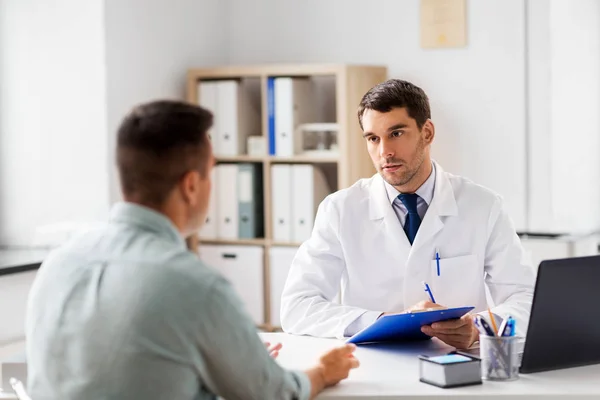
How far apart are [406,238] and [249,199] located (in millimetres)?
1955

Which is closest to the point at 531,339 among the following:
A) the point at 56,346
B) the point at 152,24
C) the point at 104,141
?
the point at 56,346

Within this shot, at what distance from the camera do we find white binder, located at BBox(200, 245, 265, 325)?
4.46 m

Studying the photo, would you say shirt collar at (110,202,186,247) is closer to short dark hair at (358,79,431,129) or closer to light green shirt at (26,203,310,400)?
light green shirt at (26,203,310,400)

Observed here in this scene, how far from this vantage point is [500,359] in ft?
6.07

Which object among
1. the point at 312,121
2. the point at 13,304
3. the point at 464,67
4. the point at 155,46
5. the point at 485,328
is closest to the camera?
the point at 485,328

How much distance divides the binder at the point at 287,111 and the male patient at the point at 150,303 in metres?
2.73

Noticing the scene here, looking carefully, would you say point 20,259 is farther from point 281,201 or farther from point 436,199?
point 436,199

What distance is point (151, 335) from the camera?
1.43 metres

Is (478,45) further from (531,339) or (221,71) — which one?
(531,339)

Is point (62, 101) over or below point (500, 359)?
over

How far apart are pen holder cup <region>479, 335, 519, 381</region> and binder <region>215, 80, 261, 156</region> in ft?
8.98

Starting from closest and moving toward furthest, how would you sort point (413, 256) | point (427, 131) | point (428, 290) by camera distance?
point (428, 290), point (413, 256), point (427, 131)

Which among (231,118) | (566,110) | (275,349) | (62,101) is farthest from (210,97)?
(275,349)

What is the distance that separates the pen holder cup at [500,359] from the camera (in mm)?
1852
